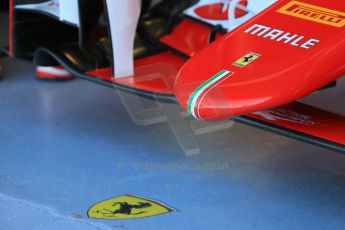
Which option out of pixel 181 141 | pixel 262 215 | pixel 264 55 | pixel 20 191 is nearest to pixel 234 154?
pixel 181 141

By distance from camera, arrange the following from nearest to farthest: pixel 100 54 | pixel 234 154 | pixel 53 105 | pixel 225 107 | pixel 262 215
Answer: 1. pixel 225 107
2. pixel 262 215
3. pixel 234 154
4. pixel 100 54
5. pixel 53 105

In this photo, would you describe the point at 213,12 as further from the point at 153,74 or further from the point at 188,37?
the point at 153,74

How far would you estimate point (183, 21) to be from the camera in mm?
2850

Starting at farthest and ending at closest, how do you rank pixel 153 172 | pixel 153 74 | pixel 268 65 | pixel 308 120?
pixel 153 74 < pixel 153 172 < pixel 308 120 < pixel 268 65

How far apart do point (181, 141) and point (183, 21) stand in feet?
1.72

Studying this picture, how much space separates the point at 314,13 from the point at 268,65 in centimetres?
27

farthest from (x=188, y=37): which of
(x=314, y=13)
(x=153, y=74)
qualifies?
(x=314, y=13)

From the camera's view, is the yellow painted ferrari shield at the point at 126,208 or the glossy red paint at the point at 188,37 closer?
the yellow painted ferrari shield at the point at 126,208

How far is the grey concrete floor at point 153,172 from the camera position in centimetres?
208

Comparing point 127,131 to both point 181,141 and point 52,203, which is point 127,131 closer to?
point 181,141

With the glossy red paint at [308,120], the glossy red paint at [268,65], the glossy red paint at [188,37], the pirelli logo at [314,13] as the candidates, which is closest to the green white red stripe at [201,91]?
the glossy red paint at [268,65]

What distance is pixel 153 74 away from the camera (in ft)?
8.37

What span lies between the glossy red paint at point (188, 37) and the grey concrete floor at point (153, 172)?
320 millimetres

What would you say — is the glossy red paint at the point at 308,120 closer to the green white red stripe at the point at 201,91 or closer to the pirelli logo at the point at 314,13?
the green white red stripe at the point at 201,91
